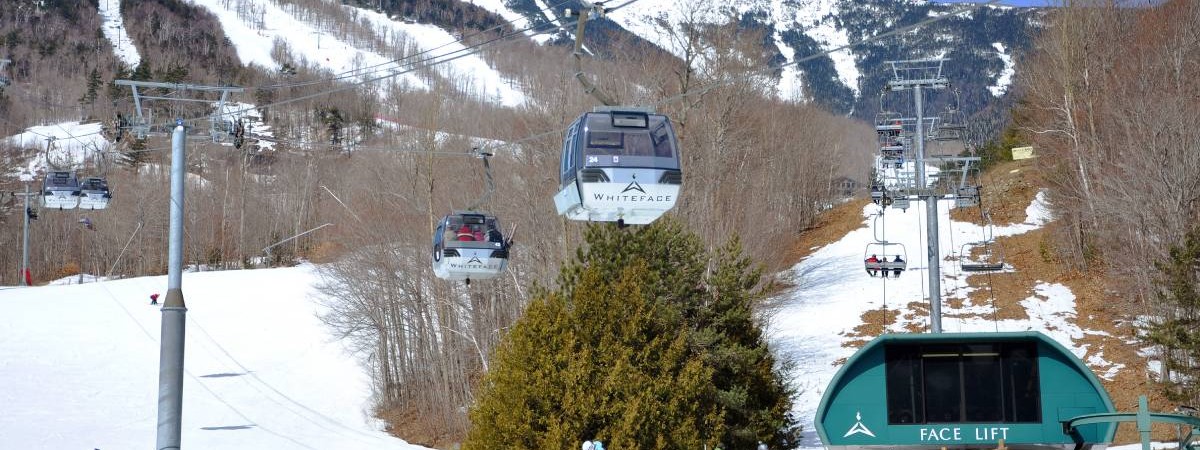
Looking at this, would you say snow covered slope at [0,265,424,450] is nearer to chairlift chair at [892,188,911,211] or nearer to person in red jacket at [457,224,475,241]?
person in red jacket at [457,224,475,241]

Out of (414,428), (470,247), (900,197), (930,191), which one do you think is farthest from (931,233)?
(414,428)

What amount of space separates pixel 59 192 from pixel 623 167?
21.6 meters

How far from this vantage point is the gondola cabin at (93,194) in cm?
3112

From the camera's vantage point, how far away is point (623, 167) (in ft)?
51.0

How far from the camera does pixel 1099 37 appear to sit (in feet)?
166

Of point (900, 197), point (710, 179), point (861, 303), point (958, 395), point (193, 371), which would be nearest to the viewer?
point (958, 395)

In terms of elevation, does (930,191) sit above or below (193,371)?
above

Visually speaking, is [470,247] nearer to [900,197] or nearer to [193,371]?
[900,197]

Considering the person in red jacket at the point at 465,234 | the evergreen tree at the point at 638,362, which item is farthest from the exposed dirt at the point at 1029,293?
the person in red jacket at the point at 465,234

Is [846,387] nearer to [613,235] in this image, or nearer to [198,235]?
[613,235]

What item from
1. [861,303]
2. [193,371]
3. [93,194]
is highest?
[93,194]

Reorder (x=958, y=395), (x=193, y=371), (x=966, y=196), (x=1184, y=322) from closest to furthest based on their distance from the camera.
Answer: (x=958, y=395)
(x=1184, y=322)
(x=966, y=196)
(x=193, y=371)

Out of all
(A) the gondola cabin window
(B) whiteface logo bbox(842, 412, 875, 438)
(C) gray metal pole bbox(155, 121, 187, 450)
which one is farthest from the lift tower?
(C) gray metal pole bbox(155, 121, 187, 450)

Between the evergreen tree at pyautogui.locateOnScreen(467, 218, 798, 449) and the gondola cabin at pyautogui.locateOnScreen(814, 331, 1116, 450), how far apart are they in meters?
5.11
